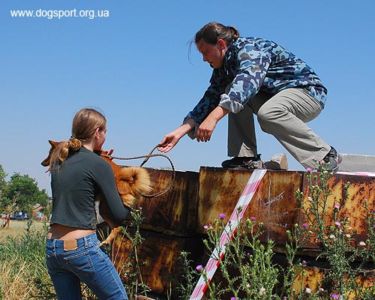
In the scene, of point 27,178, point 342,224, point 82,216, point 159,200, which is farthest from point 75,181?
point 27,178

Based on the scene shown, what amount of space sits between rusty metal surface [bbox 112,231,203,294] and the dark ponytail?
146cm

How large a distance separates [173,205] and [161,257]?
386mm

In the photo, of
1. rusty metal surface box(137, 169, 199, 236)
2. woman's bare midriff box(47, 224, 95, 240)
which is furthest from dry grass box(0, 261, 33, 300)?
woman's bare midriff box(47, 224, 95, 240)

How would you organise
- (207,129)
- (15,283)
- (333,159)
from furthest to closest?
1. (15,283)
2. (333,159)
3. (207,129)

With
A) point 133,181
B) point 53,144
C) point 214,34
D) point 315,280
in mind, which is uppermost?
point 214,34

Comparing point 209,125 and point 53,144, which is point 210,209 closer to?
point 209,125

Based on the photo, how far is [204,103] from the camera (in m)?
4.60

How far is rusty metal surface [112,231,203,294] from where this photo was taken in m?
4.04

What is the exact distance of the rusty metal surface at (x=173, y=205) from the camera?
4.08 metres

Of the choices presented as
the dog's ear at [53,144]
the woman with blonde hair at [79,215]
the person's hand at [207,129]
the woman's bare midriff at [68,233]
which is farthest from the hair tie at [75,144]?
the person's hand at [207,129]

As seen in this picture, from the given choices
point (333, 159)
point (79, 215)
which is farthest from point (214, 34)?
point (79, 215)

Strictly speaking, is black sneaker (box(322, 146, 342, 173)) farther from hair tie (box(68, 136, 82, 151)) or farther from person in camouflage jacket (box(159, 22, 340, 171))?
hair tie (box(68, 136, 82, 151))

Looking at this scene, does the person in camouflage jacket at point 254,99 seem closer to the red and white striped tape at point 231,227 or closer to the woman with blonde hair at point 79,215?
the red and white striped tape at point 231,227

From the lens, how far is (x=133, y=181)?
3.76 metres
